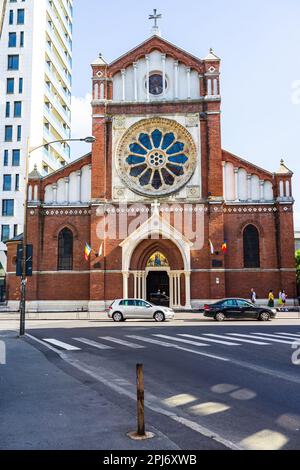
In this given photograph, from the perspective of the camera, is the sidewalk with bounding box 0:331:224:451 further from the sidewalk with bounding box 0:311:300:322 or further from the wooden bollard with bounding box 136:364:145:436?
the sidewalk with bounding box 0:311:300:322

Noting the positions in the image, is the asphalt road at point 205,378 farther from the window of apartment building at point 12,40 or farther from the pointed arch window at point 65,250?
the window of apartment building at point 12,40

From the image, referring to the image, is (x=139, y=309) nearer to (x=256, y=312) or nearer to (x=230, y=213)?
(x=256, y=312)

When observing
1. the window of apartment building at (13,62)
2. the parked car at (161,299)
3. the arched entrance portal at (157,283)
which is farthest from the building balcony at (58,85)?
the parked car at (161,299)

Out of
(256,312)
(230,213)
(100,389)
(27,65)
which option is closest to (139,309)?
(256,312)

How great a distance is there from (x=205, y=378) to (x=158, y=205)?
80.7 feet

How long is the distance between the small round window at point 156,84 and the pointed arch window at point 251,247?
40.6ft

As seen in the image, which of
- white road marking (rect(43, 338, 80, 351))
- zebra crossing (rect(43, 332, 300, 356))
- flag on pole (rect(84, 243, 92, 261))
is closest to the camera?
white road marking (rect(43, 338, 80, 351))

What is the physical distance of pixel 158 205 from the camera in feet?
110

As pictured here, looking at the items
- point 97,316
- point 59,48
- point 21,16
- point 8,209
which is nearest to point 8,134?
point 8,209

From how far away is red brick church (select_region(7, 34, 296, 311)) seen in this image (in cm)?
3309

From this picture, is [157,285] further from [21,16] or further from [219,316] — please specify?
[21,16]

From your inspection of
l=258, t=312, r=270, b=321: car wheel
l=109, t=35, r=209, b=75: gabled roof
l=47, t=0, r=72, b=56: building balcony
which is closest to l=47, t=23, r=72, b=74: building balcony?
l=47, t=0, r=72, b=56: building balcony

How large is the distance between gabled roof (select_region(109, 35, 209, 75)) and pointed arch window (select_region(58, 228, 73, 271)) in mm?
12967

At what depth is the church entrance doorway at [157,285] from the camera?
3491cm
